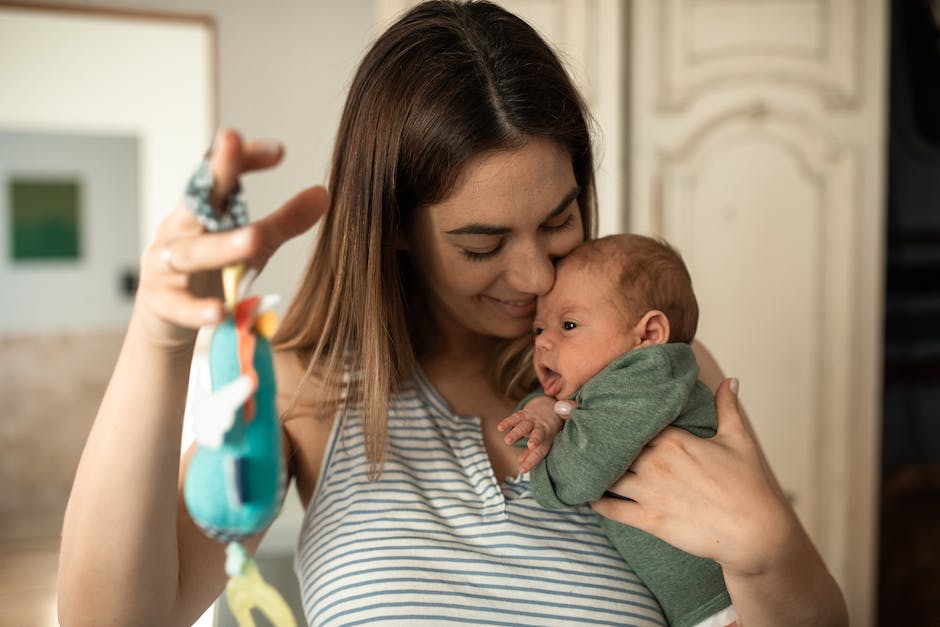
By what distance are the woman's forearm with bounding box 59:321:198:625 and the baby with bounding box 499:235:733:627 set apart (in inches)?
14.2

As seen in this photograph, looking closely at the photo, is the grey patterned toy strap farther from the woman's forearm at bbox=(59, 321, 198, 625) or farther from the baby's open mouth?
Answer: the baby's open mouth

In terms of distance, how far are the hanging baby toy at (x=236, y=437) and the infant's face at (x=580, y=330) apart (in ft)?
1.61

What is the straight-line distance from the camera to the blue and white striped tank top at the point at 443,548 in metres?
0.92

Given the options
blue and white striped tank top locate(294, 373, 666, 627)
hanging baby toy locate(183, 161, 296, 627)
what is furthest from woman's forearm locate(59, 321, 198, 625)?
blue and white striped tank top locate(294, 373, 666, 627)

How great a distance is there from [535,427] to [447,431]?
18 cm

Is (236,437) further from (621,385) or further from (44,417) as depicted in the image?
(44,417)

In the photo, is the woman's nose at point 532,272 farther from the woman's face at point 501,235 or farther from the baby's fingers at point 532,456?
the baby's fingers at point 532,456

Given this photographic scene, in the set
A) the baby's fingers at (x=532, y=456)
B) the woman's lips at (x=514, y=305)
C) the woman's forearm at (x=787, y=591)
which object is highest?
the woman's lips at (x=514, y=305)

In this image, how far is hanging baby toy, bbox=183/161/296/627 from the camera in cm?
55

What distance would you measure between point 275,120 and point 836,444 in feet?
6.65

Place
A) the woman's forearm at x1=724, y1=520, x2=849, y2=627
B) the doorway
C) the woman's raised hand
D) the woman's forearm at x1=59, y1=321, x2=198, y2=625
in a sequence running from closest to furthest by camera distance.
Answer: the woman's raised hand < the woman's forearm at x1=59, y1=321, x2=198, y2=625 < the woman's forearm at x1=724, y1=520, x2=849, y2=627 < the doorway

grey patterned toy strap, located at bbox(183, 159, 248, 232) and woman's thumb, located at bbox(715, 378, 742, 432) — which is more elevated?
grey patterned toy strap, located at bbox(183, 159, 248, 232)

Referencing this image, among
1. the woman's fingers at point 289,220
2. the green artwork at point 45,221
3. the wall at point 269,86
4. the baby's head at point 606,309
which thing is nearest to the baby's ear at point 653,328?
the baby's head at point 606,309

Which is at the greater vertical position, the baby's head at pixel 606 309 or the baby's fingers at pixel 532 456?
the baby's head at pixel 606 309
